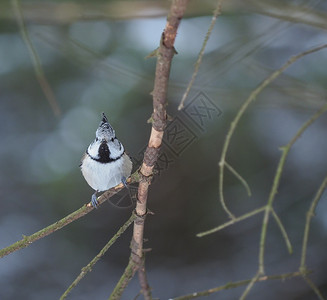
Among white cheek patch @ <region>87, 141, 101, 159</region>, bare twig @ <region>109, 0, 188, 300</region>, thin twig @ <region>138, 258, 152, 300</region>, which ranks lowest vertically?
thin twig @ <region>138, 258, 152, 300</region>

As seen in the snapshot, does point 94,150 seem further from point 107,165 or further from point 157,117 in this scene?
point 157,117

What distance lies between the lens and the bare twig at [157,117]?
34.4 inches

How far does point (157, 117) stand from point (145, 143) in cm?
187

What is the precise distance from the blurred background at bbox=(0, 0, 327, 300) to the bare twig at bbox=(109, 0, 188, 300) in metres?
1.09

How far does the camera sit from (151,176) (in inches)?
47.8

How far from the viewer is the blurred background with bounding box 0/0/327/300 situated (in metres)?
2.56

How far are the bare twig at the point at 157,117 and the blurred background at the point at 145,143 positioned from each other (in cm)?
109

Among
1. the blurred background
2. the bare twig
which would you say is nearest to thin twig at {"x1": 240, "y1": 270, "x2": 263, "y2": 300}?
the bare twig

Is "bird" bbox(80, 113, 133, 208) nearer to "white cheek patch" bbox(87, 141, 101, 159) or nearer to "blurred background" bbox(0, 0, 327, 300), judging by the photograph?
"white cheek patch" bbox(87, 141, 101, 159)

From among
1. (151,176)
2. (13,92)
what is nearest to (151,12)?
(13,92)

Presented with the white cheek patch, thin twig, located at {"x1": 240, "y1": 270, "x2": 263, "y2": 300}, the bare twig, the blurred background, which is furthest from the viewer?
the blurred background

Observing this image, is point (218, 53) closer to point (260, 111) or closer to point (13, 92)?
point (260, 111)

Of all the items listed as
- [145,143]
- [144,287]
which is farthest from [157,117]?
[145,143]

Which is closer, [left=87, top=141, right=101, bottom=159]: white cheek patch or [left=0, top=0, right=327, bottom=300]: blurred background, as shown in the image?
[left=87, top=141, right=101, bottom=159]: white cheek patch
